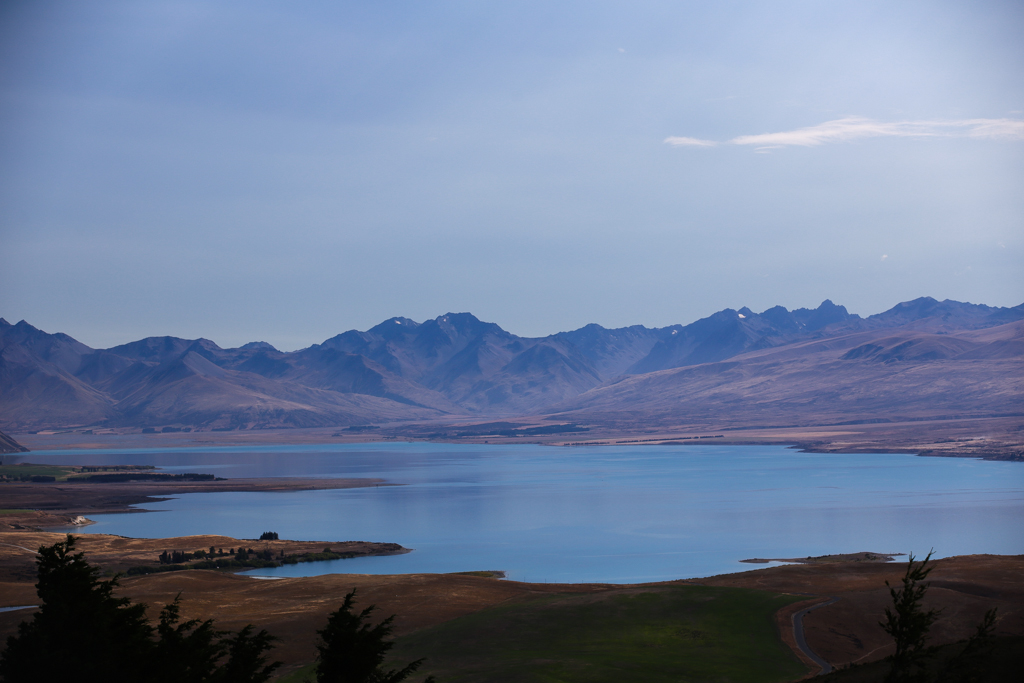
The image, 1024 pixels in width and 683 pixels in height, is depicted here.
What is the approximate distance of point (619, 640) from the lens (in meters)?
37.5

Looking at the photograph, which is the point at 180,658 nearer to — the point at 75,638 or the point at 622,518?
the point at 75,638

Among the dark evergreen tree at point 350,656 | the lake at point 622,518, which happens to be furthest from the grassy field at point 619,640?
the lake at point 622,518

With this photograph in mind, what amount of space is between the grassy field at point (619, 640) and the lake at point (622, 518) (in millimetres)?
18205

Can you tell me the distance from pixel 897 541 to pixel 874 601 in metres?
37.1

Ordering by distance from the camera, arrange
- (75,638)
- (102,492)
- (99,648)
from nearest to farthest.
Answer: (99,648), (75,638), (102,492)

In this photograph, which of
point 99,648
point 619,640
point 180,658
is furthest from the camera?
point 619,640

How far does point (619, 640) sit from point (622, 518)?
58268 mm

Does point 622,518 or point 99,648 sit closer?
point 99,648

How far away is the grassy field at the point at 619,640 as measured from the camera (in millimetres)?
32406

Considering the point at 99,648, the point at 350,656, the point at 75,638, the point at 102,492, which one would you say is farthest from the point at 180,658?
the point at 102,492

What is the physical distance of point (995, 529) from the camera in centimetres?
8300

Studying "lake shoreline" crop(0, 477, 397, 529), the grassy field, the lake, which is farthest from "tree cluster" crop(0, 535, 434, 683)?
"lake shoreline" crop(0, 477, 397, 529)

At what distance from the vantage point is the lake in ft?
229

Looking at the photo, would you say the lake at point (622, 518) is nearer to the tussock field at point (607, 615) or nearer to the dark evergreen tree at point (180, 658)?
the tussock field at point (607, 615)
